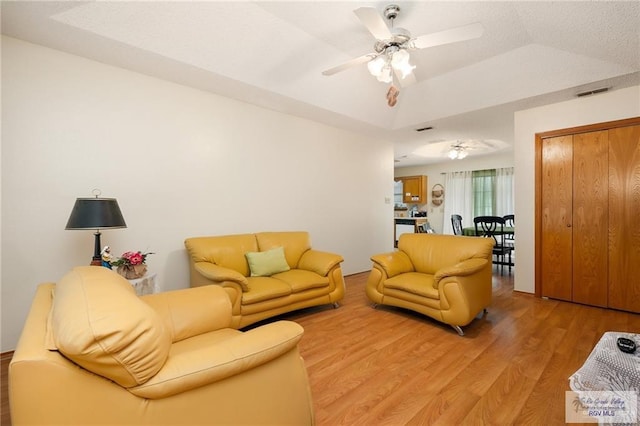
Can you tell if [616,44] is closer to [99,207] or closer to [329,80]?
→ [329,80]

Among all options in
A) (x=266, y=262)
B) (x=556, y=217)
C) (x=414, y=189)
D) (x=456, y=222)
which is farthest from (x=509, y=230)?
(x=266, y=262)

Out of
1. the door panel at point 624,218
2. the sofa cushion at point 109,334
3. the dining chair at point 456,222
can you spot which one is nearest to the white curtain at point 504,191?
the dining chair at point 456,222

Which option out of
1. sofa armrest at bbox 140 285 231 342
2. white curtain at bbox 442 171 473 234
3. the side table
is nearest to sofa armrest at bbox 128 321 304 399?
sofa armrest at bbox 140 285 231 342

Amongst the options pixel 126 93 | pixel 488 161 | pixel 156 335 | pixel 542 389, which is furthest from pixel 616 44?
pixel 488 161

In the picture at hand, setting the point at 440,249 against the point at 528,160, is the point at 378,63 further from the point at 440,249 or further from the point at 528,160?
the point at 528,160

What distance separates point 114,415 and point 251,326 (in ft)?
6.45

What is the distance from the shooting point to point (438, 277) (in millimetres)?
2627

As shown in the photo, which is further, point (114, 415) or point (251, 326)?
point (251, 326)

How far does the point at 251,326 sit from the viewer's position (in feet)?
9.16

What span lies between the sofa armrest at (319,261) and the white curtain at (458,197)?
5.63m

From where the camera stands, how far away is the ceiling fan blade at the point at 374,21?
5.94 ft

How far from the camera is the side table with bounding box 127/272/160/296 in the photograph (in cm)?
228

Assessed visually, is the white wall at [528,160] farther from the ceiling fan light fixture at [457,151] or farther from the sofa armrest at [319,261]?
the sofa armrest at [319,261]

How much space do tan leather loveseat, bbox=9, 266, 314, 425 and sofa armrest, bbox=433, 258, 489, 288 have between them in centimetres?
179
